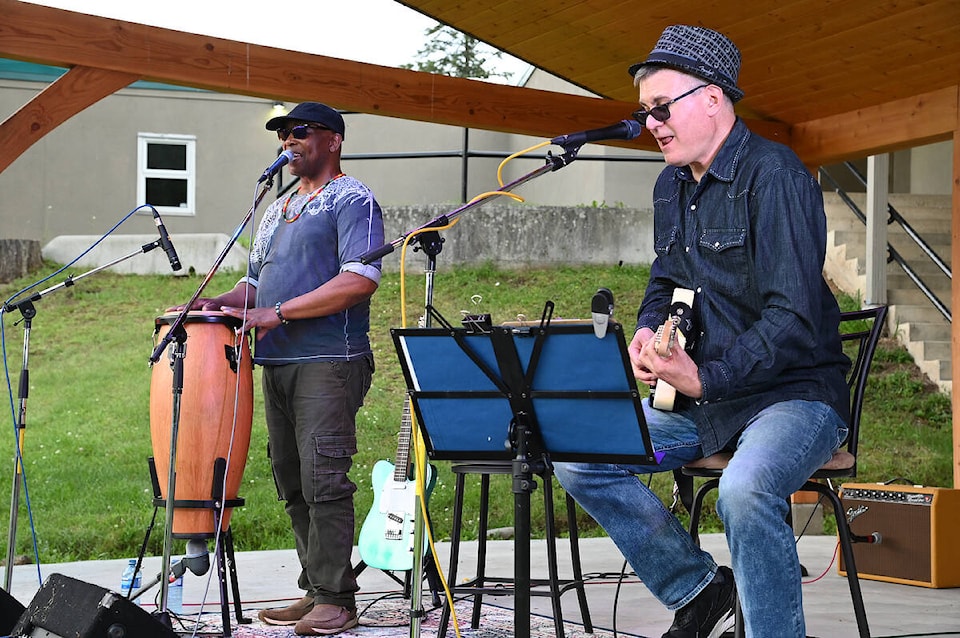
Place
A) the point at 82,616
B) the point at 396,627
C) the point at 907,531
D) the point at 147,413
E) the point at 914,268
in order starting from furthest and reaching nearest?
the point at 914,268 → the point at 147,413 → the point at 907,531 → the point at 396,627 → the point at 82,616

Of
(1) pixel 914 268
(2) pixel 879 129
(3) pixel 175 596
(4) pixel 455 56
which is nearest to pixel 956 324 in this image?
(2) pixel 879 129

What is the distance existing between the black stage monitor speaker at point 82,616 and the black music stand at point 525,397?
2.55 feet

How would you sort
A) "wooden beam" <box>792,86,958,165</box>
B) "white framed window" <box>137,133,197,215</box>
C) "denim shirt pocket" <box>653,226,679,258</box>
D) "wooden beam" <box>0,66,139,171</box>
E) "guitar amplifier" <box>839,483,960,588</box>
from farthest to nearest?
"white framed window" <box>137,133,197,215</box> < "wooden beam" <box>792,86,958,165</box> < "guitar amplifier" <box>839,483,960,588</box> < "wooden beam" <box>0,66,139,171</box> < "denim shirt pocket" <box>653,226,679,258</box>

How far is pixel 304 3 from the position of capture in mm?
16578

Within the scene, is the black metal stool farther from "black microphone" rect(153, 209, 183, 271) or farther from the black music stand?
"black microphone" rect(153, 209, 183, 271)

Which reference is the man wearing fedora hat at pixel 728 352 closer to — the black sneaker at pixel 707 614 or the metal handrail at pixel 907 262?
the black sneaker at pixel 707 614

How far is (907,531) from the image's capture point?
503 centimetres

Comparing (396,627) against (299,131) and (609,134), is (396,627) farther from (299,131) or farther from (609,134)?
(609,134)

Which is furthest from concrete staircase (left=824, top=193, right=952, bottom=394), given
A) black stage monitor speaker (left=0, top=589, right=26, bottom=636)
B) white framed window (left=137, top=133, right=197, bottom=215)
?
black stage monitor speaker (left=0, top=589, right=26, bottom=636)

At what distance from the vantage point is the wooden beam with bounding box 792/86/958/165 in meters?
5.69

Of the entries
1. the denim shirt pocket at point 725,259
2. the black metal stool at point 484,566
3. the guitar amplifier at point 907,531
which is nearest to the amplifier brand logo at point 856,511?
the guitar amplifier at point 907,531

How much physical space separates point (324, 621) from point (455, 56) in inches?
542

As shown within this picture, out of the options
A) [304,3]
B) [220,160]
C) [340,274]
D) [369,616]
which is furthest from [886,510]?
[304,3]

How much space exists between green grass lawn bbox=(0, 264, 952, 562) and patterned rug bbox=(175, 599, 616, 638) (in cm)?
159
